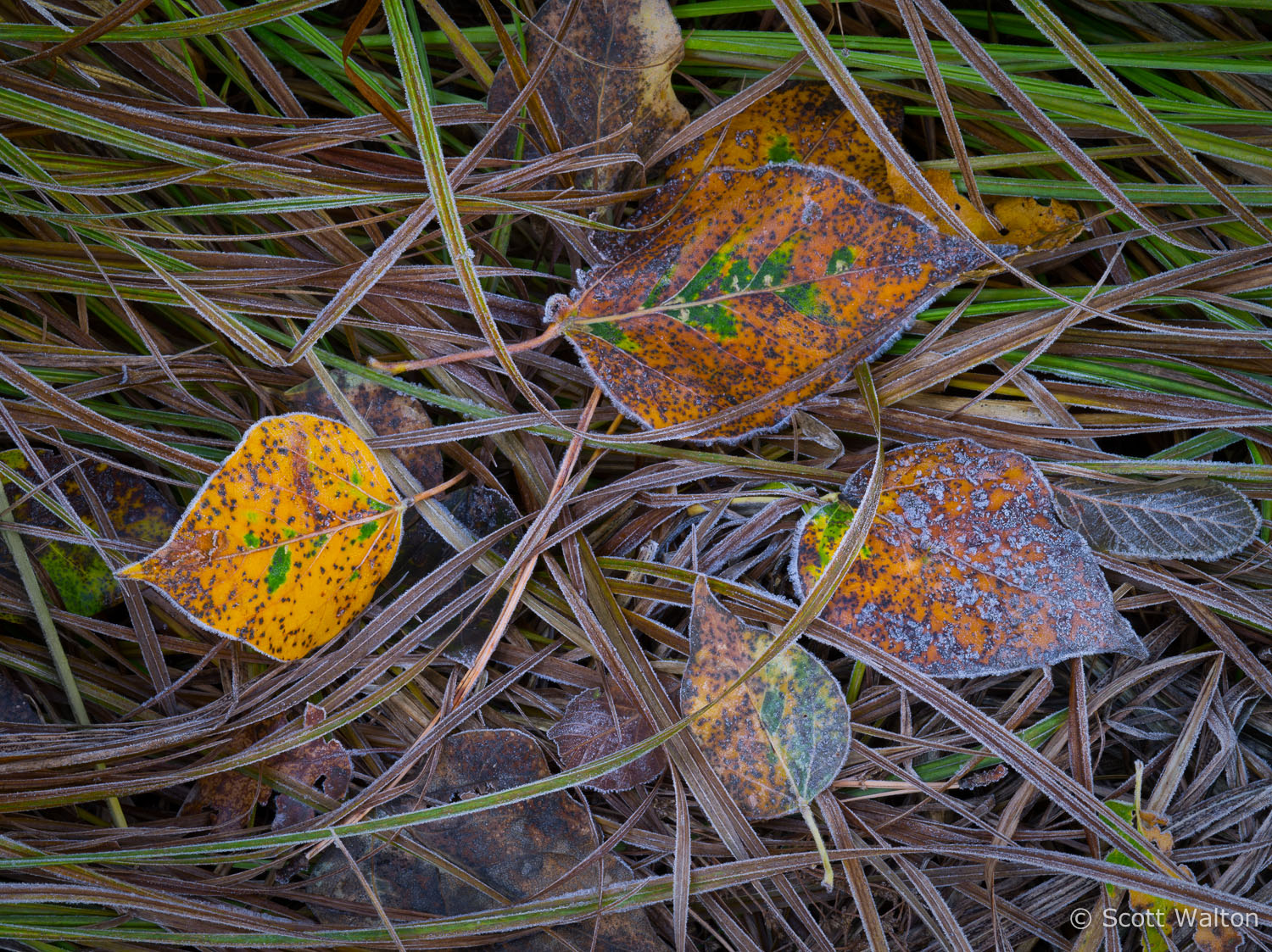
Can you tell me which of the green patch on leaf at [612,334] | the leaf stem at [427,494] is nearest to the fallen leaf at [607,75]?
the green patch on leaf at [612,334]

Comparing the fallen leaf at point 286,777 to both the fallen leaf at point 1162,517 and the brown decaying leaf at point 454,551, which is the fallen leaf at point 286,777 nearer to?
the brown decaying leaf at point 454,551

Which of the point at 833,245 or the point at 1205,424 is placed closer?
the point at 833,245

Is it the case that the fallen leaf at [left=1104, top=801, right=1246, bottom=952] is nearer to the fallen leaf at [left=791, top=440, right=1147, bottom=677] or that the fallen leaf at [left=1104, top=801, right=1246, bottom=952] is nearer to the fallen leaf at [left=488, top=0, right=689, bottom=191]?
the fallen leaf at [left=791, top=440, right=1147, bottom=677]

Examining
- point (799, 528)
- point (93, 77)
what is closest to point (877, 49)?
point (799, 528)

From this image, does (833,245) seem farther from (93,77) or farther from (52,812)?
(52,812)

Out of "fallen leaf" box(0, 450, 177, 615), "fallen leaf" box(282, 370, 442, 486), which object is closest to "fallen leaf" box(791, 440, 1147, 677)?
"fallen leaf" box(282, 370, 442, 486)

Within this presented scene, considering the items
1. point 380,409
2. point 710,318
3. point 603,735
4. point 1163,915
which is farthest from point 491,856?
point 1163,915
